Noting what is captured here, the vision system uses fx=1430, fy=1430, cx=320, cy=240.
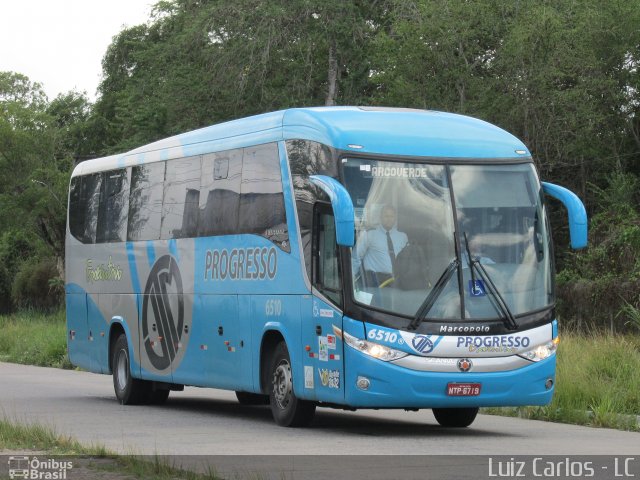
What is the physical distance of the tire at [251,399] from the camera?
20.9 m

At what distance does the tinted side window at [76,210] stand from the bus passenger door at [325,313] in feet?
30.3

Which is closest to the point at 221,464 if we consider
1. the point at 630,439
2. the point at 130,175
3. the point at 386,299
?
the point at 386,299

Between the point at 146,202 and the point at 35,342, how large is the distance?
18.6 meters

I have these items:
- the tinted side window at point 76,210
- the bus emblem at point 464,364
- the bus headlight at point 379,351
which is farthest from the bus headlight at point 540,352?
the tinted side window at point 76,210

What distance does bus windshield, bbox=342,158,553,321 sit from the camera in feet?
49.5

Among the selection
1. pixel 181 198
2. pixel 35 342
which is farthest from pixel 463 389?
pixel 35 342

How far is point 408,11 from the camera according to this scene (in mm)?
44094

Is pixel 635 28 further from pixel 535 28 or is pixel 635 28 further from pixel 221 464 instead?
pixel 221 464

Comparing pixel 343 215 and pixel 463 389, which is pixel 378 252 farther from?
pixel 463 389

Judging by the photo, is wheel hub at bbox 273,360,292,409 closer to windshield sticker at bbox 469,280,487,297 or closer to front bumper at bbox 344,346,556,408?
front bumper at bbox 344,346,556,408

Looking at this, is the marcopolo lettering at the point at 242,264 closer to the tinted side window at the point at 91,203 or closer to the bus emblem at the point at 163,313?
the bus emblem at the point at 163,313

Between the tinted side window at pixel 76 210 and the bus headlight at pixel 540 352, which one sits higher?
the tinted side window at pixel 76 210

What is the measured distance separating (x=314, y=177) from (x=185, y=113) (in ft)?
122

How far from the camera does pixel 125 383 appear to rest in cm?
2183
